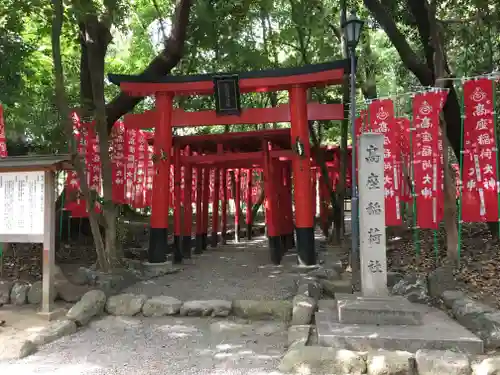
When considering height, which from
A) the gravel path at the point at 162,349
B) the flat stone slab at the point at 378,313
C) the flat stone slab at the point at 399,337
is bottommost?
the gravel path at the point at 162,349

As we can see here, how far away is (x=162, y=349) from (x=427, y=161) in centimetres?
547

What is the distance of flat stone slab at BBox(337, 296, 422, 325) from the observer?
19.0 ft

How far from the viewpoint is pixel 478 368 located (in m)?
4.55

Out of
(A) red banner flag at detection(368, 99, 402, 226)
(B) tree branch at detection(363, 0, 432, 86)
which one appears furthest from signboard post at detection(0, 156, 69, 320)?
(B) tree branch at detection(363, 0, 432, 86)

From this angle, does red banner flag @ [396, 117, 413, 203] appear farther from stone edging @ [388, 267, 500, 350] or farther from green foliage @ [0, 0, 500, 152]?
stone edging @ [388, 267, 500, 350]

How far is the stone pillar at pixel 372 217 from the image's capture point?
20.1ft

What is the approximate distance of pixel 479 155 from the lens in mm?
7766

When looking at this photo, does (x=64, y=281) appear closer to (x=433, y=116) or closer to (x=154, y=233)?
→ (x=154, y=233)

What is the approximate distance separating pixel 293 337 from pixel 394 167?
4847mm

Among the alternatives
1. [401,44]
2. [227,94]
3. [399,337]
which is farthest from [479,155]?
[227,94]

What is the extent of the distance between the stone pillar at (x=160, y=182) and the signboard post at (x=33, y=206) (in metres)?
2.72

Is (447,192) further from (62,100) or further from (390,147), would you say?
(62,100)

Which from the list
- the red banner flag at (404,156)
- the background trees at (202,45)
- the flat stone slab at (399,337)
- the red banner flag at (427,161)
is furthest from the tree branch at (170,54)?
the flat stone slab at (399,337)

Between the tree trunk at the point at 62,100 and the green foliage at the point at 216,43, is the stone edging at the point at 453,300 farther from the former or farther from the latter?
the tree trunk at the point at 62,100
